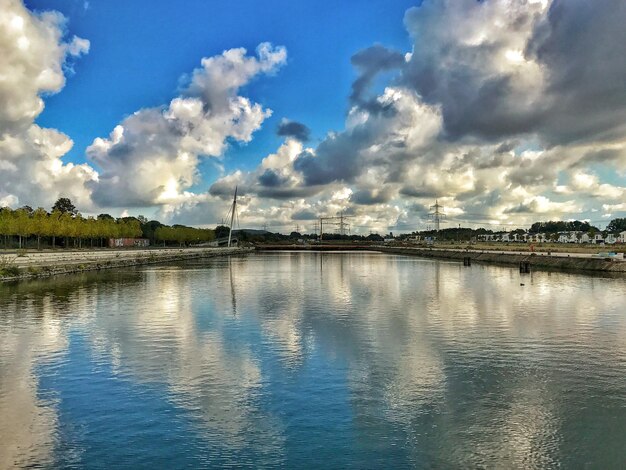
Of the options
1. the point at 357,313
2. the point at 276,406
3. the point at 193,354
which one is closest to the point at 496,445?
the point at 276,406

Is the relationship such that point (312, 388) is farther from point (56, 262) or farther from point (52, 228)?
point (52, 228)

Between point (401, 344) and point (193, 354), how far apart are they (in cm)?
937

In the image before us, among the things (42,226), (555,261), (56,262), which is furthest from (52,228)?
(555,261)

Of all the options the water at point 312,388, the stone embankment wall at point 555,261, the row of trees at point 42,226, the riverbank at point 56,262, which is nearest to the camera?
the water at point 312,388

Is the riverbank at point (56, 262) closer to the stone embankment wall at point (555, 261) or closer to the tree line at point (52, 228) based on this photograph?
the tree line at point (52, 228)

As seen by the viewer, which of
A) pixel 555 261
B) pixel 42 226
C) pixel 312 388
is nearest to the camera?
pixel 312 388

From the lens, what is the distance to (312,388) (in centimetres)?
1811

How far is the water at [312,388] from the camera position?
12977mm

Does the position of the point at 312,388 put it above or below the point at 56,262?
below

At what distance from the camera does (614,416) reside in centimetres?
1537

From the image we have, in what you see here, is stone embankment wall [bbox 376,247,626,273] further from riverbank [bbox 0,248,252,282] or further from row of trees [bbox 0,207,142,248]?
row of trees [bbox 0,207,142,248]

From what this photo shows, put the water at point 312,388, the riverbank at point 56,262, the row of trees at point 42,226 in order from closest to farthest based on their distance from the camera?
the water at point 312,388 → the riverbank at point 56,262 → the row of trees at point 42,226

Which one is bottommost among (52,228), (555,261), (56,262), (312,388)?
(312,388)


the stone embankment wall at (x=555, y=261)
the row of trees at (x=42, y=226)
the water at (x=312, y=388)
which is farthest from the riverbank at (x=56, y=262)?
the stone embankment wall at (x=555, y=261)
